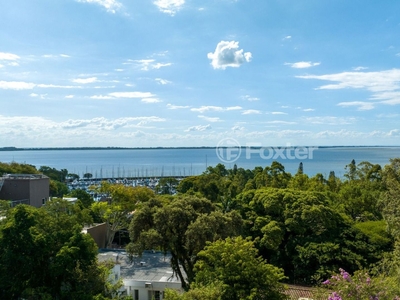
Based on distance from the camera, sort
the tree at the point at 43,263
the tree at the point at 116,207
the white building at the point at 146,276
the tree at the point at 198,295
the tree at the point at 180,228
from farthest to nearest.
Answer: the tree at the point at 116,207
the white building at the point at 146,276
the tree at the point at 180,228
the tree at the point at 43,263
the tree at the point at 198,295

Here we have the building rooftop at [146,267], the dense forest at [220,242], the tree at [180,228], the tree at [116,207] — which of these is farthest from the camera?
the tree at [116,207]

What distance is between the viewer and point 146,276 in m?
16.7

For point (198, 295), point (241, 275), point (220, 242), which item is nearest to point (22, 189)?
point (220, 242)

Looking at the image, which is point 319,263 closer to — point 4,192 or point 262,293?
→ point 262,293

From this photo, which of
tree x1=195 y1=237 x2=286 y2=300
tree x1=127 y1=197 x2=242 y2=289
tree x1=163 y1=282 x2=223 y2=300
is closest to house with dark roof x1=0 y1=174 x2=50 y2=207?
tree x1=127 y1=197 x2=242 y2=289

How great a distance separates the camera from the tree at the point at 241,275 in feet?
34.3

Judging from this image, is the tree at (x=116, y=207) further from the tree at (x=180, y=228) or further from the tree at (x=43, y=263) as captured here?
the tree at (x=43, y=263)

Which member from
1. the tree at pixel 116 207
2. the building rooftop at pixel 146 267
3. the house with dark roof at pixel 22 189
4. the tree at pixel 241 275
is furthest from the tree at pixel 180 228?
the house with dark roof at pixel 22 189

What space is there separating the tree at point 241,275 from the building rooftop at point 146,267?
4.93 meters

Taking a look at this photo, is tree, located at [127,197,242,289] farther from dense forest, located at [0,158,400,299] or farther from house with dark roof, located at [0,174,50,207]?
house with dark roof, located at [0,174,50,207]

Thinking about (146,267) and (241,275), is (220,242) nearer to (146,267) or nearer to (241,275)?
(241,275)

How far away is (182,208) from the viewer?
1466cm

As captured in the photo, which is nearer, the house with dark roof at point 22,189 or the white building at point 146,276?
the white building at point 146,276

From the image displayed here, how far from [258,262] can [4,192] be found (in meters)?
22.3
